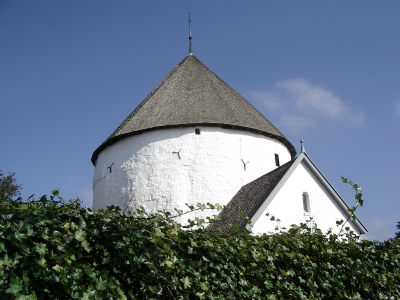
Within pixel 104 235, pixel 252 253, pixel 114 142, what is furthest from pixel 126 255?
pixel 114 142

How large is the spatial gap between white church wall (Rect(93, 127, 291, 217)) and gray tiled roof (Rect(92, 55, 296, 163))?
299 millimetres

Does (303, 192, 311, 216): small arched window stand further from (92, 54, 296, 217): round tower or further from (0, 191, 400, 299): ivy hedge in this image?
(0, 191, 400, 299): ivy hedge

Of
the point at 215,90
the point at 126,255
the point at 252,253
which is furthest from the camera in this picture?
the point at 215,90

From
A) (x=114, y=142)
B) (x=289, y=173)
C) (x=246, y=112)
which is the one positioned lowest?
(x=289, y=173)

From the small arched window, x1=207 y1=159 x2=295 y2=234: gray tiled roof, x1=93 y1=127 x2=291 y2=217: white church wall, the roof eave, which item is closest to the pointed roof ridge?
x1=207 y1=159 x2=295 y2=234: gray tiled roof

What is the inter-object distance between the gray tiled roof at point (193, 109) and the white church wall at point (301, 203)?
3.55m

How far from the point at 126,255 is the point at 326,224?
33.0ft

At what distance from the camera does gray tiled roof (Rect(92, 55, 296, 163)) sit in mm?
16672

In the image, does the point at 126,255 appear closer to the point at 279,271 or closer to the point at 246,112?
the point at 279,271

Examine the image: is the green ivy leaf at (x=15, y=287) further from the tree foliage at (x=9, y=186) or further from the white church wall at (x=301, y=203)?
the tree foliage at (x=9, y=186)

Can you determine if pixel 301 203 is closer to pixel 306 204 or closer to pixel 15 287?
pixel 306 204

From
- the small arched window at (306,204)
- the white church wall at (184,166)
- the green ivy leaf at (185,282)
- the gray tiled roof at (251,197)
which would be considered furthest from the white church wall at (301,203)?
the green ivy leaf at (185,282)

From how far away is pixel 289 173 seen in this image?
13695 millimetres

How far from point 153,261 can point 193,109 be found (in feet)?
40.3
